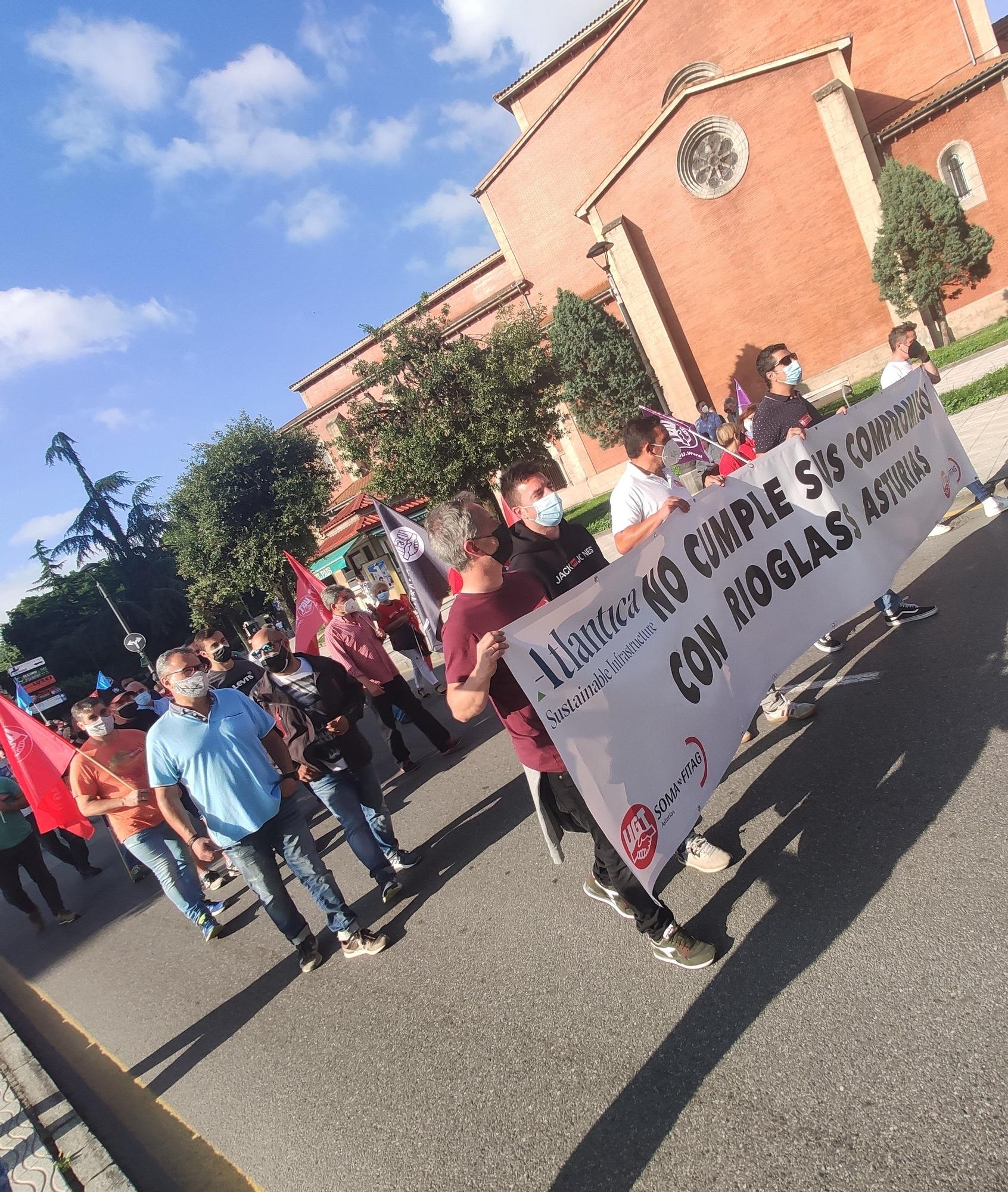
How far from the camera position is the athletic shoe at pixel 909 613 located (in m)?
5.16

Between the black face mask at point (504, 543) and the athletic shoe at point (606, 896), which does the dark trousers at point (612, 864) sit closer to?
the athletic shoe at point (606, 896)

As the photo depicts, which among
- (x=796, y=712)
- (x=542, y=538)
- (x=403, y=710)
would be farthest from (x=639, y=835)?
(x=403, y=710)

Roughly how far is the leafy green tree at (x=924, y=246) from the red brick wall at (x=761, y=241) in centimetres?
169

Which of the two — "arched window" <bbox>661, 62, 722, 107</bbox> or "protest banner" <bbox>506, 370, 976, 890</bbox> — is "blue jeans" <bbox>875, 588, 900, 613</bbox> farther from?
"arched window" <bbox>661, 62, 722, 107</bbox>

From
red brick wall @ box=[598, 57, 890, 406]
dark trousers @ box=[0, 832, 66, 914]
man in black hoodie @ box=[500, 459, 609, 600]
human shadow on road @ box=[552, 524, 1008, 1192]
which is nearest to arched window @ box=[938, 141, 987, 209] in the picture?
red brick wall @ box=[598, 57, 890, 406]

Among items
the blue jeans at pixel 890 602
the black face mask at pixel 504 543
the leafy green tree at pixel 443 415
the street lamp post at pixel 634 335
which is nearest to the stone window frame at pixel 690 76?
the street lamp post at pixel 634 335

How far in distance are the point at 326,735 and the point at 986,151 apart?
28302 mm

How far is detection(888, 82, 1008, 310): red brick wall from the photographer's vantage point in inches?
Answer: 881

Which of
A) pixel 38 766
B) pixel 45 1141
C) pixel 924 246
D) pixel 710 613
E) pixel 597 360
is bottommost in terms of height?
pixel 45 1141

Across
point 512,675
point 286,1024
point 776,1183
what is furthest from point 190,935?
point 776,1183

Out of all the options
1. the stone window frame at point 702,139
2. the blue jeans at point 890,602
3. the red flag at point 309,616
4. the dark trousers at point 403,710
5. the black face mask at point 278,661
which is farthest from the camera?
the stone window frame at point 702,139

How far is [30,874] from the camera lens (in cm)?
746

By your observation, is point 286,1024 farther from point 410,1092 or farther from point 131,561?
point 131,561

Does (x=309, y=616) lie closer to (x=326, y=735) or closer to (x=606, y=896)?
(x=326, y=735)
